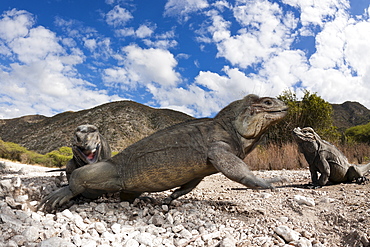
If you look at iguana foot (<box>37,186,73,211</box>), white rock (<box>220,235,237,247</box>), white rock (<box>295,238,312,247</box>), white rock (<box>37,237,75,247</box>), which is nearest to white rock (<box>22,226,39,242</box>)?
white rock (<box>37,237,75,247</box>)

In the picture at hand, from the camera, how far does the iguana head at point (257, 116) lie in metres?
3.54

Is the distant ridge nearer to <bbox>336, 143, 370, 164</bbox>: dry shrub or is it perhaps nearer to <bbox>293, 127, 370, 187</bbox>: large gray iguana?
<bbox>336, 143, 370, 164</bbox>: dry shrub

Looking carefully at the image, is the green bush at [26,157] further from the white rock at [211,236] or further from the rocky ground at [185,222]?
the white rock at [211,236]

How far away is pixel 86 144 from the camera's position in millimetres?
3857

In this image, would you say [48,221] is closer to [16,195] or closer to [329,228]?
[16,195]

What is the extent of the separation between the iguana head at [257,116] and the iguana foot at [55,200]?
242 cm

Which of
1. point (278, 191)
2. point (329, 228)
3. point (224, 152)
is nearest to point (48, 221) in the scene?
point (224, 152)

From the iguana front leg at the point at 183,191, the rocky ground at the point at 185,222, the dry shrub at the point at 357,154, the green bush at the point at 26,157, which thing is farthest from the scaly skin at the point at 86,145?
the green bush at the point at 26,157

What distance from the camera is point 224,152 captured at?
3285 millimetres

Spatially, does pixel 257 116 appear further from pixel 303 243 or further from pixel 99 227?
pixel 99 227

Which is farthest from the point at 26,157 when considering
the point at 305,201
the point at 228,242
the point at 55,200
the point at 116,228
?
the point at 228,242

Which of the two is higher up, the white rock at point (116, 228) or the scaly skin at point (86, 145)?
the scaly skin at point (86, 145)

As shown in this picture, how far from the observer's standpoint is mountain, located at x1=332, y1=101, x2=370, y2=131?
3497 cm

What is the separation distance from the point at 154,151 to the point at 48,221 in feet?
4.66
